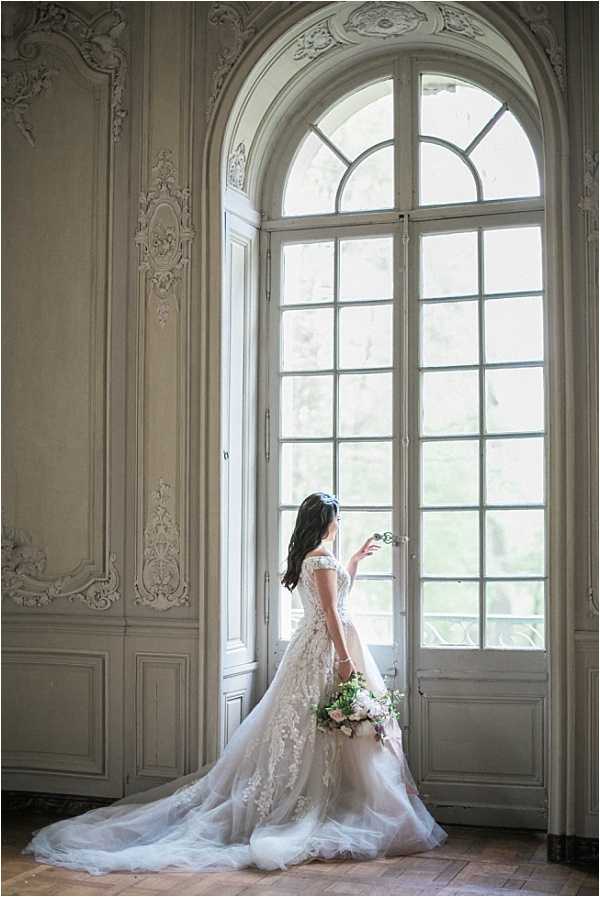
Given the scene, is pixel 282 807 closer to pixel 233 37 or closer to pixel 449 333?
pixel 449 333

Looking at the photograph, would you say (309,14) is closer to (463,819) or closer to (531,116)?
(531,116)

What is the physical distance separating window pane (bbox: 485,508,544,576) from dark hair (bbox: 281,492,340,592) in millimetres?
786

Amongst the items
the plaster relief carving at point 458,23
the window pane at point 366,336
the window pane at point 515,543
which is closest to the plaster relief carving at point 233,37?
the plaster relief carving at point 458,23

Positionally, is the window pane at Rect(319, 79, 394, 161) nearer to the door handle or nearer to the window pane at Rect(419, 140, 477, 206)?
the window pane at Rect(419, 140, 477, 206)

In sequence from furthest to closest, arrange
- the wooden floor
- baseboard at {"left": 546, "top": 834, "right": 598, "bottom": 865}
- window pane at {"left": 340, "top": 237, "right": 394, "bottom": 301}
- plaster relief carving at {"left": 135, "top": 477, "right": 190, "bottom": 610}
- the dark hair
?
window pane at {"left": 340, "top": 237, "right": 394, "bottom": 301}
plaster relief carving at {"left": 135, "top": 477, "right": 190, "bottom": 610}
the dark hair
baseboard at {"left": 546, "top": 834, "right": 598, "bottom": 865}
the wooden floor

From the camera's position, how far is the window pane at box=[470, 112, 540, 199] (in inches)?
223

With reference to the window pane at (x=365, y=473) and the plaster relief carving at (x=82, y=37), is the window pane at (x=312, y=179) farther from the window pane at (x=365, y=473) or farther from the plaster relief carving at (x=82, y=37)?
the window pane at (x=365, y=473)

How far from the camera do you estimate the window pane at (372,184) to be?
19.5ft

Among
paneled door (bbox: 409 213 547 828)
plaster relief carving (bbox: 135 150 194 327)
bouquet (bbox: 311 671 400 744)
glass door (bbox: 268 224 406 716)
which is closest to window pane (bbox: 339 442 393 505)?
glass door (bbox: 268 224 406 716)

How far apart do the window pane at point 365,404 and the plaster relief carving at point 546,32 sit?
1.63 metres

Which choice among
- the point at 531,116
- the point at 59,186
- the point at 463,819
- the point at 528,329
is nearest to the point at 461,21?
the point at 531,116

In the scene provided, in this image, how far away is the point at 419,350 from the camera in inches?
228

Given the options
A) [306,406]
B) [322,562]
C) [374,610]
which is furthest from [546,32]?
[374,610]

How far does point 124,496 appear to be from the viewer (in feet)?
19.1
